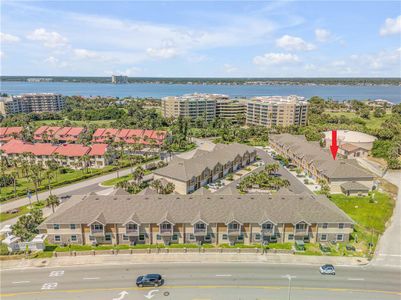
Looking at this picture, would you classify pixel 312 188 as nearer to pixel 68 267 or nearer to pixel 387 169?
pixel 387 169

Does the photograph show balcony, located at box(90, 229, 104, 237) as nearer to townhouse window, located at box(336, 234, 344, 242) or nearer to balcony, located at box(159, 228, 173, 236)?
balcony, located at box(159, 228, 173, 236)

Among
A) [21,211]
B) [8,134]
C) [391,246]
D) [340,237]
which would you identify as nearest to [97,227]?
[21,211]

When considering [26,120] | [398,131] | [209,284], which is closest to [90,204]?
[209,284]

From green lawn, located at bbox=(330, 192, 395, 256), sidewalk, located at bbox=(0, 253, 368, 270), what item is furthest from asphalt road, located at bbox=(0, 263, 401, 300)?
green lawn, located at bbox=(330, 192, 395, 256)

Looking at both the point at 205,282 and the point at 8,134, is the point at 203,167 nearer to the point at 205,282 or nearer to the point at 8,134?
the point at 205,282

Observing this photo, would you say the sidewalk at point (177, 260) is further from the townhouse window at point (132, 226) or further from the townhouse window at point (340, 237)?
the townhouse window at point (340, 237)

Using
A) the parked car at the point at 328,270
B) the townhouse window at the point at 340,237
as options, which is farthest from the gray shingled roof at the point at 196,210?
the parked car at the point at 328,270
